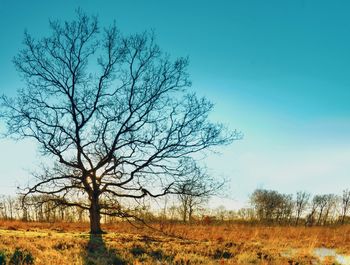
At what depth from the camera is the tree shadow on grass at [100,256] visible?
10000 mm

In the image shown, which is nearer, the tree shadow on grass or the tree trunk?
the tree shadow on grass

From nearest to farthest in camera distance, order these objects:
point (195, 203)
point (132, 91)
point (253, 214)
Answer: point (195, 203) < point (132, 91) < point (253, 214)

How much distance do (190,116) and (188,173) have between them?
301 centimetres

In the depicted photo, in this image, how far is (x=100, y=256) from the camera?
1105 cm

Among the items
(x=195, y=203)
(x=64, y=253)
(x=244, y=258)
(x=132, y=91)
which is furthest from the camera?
(x=132, y=91)

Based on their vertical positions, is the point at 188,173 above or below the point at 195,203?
above

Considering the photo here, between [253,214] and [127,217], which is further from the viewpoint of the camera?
[253,214]

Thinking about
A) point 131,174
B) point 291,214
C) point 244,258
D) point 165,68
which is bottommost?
point 291,214

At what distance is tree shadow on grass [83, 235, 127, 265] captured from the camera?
1000cm

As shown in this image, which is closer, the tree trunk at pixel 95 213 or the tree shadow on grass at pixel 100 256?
the tree shadow on grass at pixel 100 256

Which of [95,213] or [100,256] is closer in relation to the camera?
[100,256]

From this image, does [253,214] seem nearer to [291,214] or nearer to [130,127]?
[291,214]

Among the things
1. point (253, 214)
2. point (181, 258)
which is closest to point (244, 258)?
point (181, 258)

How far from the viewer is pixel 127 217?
799 inches
